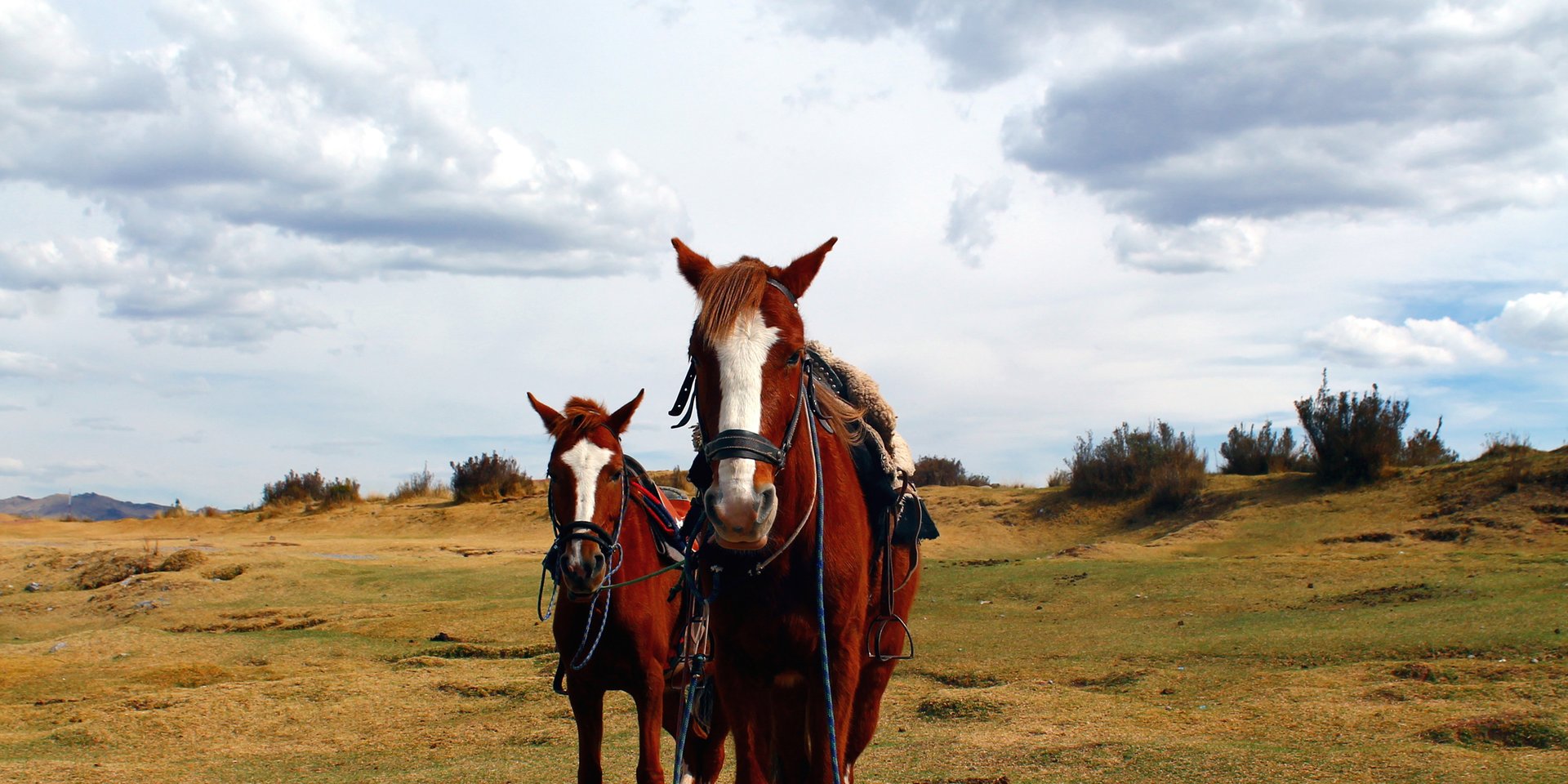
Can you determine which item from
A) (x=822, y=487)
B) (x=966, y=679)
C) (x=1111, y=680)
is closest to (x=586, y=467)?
(x=822, y=487)

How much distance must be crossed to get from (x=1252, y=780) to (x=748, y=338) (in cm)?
391

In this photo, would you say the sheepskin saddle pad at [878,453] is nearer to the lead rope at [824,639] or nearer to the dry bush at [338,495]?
the lead rope at [824,639]

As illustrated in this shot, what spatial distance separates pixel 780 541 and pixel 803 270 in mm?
902

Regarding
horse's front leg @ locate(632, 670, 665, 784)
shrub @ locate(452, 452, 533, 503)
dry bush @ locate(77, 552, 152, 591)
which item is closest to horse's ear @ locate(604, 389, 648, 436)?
horse's front leg @ locate(632, 670, 665, 784)

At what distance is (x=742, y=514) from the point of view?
9.60ft

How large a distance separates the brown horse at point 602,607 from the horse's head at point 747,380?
277 cm

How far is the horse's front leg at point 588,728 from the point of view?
587 cm

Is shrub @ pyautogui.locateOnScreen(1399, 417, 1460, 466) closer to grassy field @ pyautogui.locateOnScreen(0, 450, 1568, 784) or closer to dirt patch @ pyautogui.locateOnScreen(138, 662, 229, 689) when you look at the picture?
grassy field @ pyautogui.locateOnScreen(0, 450, 1568, 784)

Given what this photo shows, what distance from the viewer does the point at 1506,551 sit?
1389 cm

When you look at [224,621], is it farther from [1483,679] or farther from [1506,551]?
[1506,551]

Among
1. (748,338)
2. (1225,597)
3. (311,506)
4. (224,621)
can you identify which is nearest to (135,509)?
(311,506)

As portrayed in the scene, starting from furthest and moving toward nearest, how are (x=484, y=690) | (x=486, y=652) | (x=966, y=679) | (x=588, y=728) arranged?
(x=486, y=652)
(x=484, y=690)
(x=966, y=679)
(x=588, y=728)

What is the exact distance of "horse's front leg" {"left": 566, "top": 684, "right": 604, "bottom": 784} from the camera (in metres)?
5.87

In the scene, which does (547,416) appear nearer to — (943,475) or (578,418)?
(578,418)
